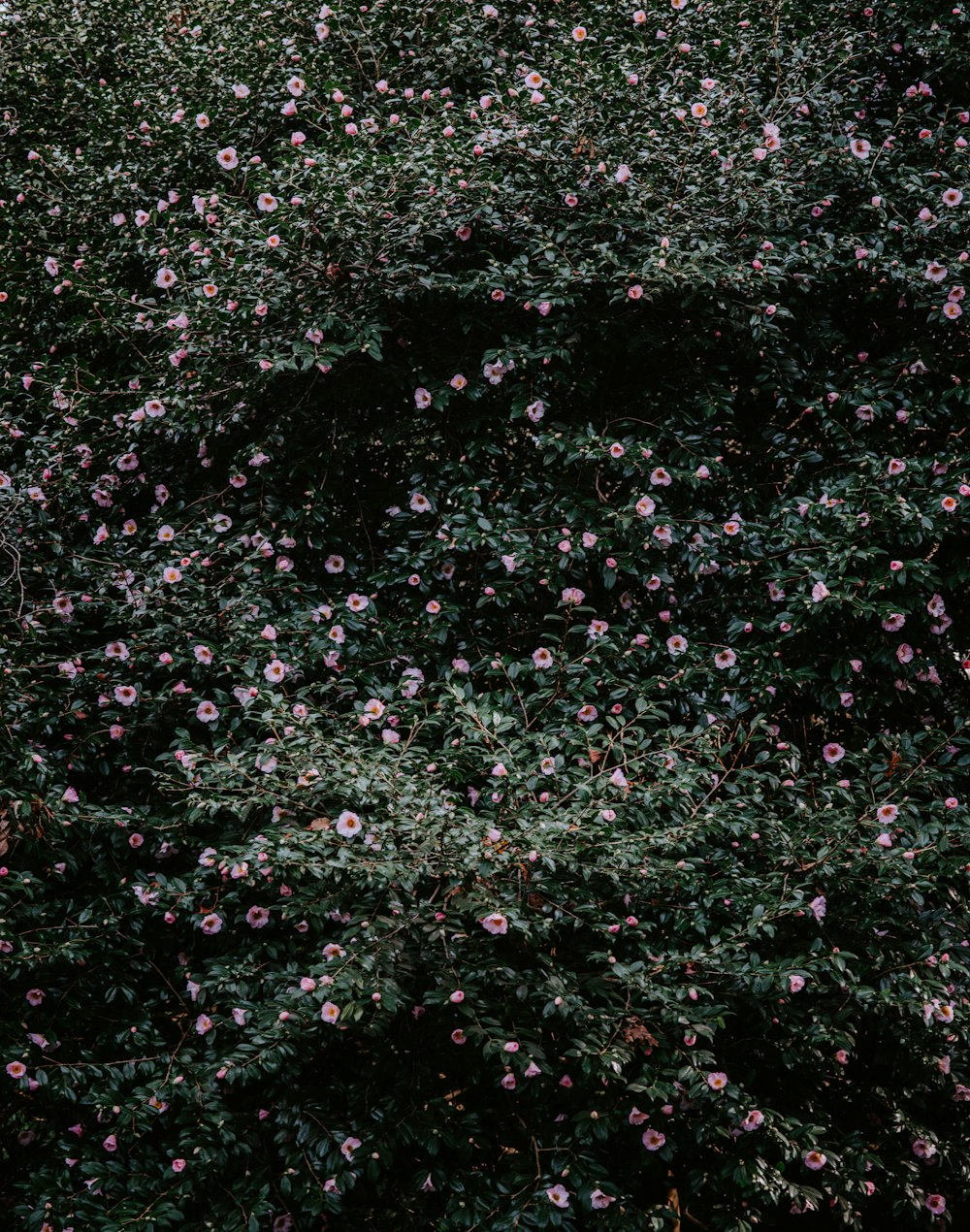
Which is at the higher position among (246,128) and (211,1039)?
(246,128)

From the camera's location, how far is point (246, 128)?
4.23 meters

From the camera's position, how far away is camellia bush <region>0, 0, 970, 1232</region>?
8.52 feet

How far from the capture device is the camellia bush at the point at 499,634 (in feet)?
8.52

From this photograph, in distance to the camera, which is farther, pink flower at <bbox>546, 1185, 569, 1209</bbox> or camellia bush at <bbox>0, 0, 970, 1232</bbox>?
camellia bush at <bbox>0, 0, 970, 1232</bbox>

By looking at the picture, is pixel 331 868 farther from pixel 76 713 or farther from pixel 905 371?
pixel 905 371

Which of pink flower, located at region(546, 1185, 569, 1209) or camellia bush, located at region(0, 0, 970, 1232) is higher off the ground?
camellia bush, located at region(0, 0, 970, 1232)

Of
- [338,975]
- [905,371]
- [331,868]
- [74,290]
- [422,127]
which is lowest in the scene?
[338,975]

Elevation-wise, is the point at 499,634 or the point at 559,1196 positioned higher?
the point at 499,634

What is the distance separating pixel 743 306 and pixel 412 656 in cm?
143

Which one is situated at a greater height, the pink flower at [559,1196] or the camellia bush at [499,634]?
the camellia bush at [499,634]

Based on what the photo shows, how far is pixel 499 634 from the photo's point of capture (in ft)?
11.0

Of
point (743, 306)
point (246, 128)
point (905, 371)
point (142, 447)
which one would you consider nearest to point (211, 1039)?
point (142, 447)

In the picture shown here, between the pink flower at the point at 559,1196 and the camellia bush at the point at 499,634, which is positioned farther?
the camellia bush at the point at 499,634

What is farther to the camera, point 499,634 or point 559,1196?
point 499,634
